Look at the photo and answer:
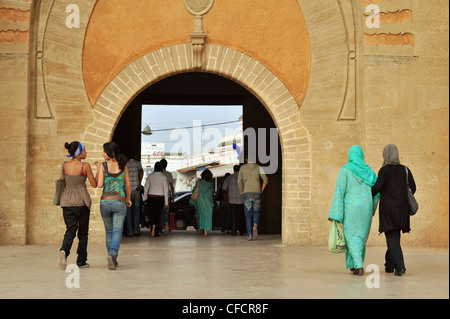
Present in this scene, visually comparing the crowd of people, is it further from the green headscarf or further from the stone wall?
the stone wall

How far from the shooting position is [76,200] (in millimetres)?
8422

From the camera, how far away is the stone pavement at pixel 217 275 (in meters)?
6.56

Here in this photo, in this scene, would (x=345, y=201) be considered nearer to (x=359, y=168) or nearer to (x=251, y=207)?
(x=359, y=168)

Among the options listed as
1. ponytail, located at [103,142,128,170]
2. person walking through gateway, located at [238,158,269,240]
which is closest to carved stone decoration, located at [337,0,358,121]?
person walking through gateway, located at [238,158,269,240]

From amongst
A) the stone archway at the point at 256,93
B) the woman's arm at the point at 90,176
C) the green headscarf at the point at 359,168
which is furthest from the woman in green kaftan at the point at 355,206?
the stone archway at the point at 256,93

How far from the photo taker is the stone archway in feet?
39.5

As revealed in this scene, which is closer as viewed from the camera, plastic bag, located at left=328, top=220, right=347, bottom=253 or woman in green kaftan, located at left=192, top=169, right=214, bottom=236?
plastic bag, located at left=328, top=220, right=347, bottom=253

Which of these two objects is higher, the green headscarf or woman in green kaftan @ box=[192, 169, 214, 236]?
the green headscarf

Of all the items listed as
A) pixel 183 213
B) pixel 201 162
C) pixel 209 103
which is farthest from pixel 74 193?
pixel 201 162

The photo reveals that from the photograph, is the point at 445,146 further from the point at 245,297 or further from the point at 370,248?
the point at 245,297

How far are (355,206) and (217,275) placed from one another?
1.81 metres

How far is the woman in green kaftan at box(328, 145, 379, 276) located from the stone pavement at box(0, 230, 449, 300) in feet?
0.95

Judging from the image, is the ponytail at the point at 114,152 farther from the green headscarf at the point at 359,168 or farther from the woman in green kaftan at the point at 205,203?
the woman in green kaftan at the point at 205,203

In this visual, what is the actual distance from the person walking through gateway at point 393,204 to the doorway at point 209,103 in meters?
8.25
